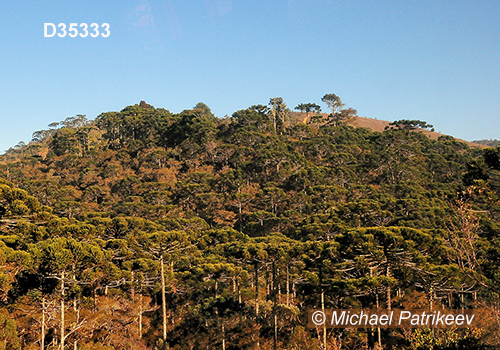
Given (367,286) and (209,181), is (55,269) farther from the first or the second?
(209,181)

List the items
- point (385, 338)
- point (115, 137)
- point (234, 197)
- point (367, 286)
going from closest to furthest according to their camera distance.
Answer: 1. point (367, 286)
2. point (385, 338)
3. point (234, 197)
4. point (115, 137)

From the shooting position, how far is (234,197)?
204 ft

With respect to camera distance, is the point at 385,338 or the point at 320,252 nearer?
the point at 385,338

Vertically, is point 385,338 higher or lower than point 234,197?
lower

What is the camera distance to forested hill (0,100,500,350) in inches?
823

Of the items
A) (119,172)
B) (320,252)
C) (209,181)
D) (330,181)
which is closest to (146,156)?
(119,172)

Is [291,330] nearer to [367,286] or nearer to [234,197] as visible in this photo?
[367,286]

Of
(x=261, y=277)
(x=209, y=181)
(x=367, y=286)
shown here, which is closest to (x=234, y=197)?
(x=209, y=181)

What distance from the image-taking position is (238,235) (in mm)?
45531

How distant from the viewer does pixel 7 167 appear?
77.2 metres

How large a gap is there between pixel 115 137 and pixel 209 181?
151ft

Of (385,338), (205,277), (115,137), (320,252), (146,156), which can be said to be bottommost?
(385,338)

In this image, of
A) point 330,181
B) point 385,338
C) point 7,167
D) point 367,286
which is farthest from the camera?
point 7,167

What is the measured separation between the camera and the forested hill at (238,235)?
20.9 meters
